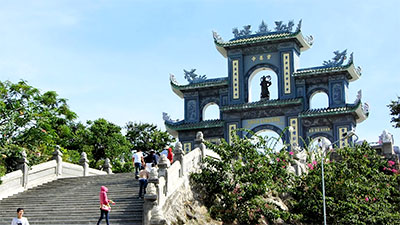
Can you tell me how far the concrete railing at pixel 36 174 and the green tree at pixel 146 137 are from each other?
66.0 ft

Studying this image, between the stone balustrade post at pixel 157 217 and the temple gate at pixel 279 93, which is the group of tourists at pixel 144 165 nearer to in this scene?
the stone balustrade post at pixel 157 217

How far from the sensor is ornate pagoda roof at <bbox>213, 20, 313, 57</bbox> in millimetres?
40156

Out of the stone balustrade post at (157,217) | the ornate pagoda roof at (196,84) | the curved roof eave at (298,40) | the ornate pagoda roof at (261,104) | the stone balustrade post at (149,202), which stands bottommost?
the stone balustrade post at (157,217)

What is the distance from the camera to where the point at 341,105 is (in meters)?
38.9

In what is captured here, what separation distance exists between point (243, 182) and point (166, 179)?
13.1 ft

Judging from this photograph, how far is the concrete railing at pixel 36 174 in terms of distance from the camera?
25311 millimetres

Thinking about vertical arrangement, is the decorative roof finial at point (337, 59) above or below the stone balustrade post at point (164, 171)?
above

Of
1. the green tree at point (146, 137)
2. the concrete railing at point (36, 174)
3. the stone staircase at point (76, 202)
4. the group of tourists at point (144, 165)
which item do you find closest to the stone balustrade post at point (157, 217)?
the stone staircase at point (76, 202)

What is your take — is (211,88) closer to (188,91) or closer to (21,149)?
(188,91)

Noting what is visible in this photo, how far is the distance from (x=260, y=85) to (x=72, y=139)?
42.0ft

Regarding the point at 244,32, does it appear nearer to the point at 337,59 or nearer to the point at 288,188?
the point at 337,59

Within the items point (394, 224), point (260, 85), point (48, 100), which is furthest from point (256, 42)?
point (394, 224)

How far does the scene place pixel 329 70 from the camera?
3928 centimetres

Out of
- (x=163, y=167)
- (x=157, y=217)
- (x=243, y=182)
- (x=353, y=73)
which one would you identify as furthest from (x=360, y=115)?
(x=157, y=217)
